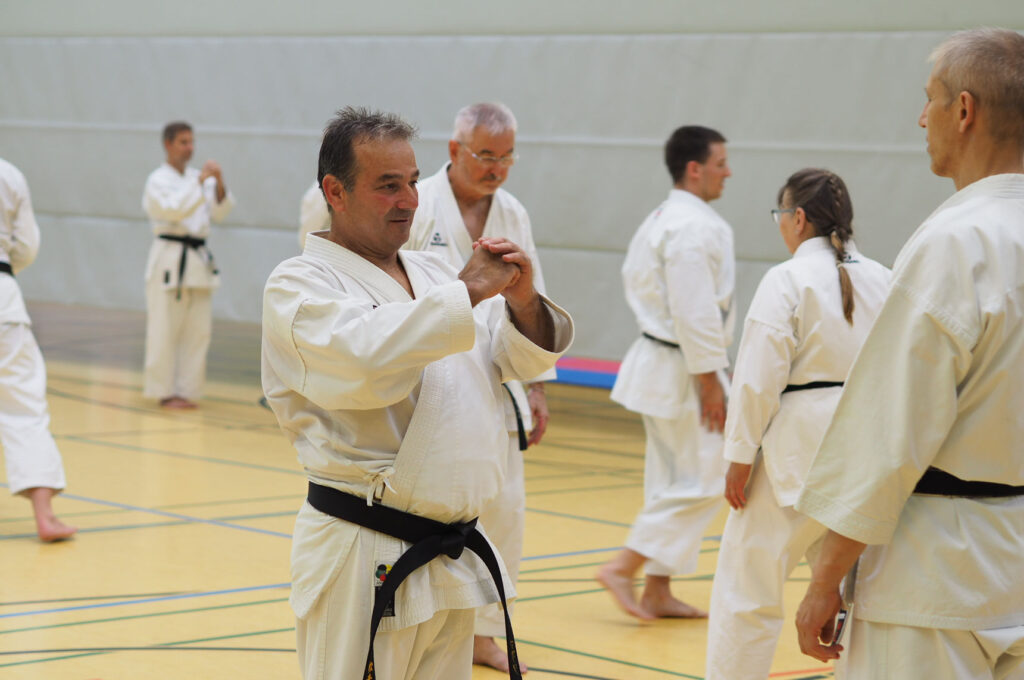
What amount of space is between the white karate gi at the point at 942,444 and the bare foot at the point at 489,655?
2254mm

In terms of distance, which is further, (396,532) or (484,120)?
(484,120)

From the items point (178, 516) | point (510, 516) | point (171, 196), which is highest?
point (171, 196)

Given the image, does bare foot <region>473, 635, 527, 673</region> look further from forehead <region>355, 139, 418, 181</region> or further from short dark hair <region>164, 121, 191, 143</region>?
short dark hair <region>164, 121, 191, 143</region>

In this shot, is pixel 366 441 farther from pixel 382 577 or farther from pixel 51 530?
pixel 51 530

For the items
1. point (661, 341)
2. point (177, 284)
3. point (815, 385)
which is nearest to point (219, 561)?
point (661, 341)

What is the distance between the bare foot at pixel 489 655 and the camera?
419 cm

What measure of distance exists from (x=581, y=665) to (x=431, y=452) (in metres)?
2.16

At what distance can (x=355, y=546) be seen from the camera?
232cm

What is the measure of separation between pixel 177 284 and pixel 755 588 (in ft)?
22.4

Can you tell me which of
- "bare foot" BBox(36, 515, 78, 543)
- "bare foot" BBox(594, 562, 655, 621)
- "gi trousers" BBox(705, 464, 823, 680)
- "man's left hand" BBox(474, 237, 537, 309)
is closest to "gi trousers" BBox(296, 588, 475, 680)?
"man's left hand" BBox(474, 237, 537, 309)

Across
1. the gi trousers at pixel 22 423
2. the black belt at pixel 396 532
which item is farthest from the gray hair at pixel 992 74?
the gi trousers at pixel 22 423

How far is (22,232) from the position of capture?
557cm

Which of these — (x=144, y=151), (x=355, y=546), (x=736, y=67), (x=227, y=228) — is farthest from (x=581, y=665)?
(x=144, y=151)

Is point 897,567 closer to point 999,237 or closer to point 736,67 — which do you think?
point 999,237
